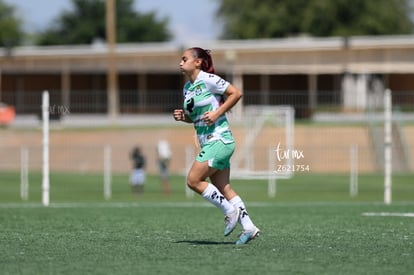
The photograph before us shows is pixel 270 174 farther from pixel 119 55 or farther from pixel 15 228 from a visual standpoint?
pixel 119 55

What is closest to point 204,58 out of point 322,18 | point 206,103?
point 206,103

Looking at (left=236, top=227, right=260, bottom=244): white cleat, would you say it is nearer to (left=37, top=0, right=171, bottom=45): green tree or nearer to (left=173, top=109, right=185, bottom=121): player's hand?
(left=173, top=109, right=185, bottom=121): player's hand

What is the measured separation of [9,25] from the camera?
117 meters

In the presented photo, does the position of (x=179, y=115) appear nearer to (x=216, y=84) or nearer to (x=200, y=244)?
(x=216, y=84)

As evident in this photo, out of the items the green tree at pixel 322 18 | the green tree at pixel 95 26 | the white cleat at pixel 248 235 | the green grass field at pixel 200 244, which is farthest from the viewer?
the green tree at pixel 95 26

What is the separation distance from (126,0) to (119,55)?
239ft

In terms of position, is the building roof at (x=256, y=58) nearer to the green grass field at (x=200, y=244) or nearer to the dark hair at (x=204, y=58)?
the green grass field at (x=200, y=244)

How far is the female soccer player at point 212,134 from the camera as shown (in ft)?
39.3

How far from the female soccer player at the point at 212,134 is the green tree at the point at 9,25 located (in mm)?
101599

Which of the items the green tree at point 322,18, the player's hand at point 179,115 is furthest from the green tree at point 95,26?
the player's hand at point 179,115

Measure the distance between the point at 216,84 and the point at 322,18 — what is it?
3194 inches

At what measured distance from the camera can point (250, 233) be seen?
40.0ft

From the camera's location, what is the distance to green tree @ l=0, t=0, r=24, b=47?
116 m

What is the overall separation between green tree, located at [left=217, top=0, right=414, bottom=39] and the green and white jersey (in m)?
79.7
